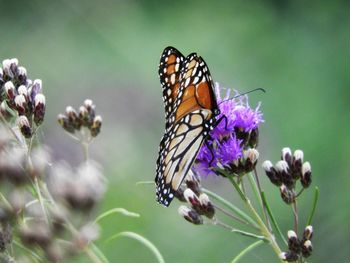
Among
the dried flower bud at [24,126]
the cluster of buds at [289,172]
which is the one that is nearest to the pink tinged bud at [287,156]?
the cluster of buds at [289,172]

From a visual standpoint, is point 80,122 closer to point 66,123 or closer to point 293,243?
point 66,123

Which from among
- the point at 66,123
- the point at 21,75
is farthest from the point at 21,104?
the point at 66,123

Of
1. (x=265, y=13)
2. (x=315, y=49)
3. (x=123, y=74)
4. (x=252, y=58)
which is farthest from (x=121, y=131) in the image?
(x=265, y=13)

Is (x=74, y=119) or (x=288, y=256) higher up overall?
(x=74, y=119)

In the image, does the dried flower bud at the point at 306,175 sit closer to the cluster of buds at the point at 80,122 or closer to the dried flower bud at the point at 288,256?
the dried flower bud at the point at 288,256

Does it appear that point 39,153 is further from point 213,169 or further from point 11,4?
point 11,4

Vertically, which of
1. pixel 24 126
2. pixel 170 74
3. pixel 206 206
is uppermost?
pixel 170 74
